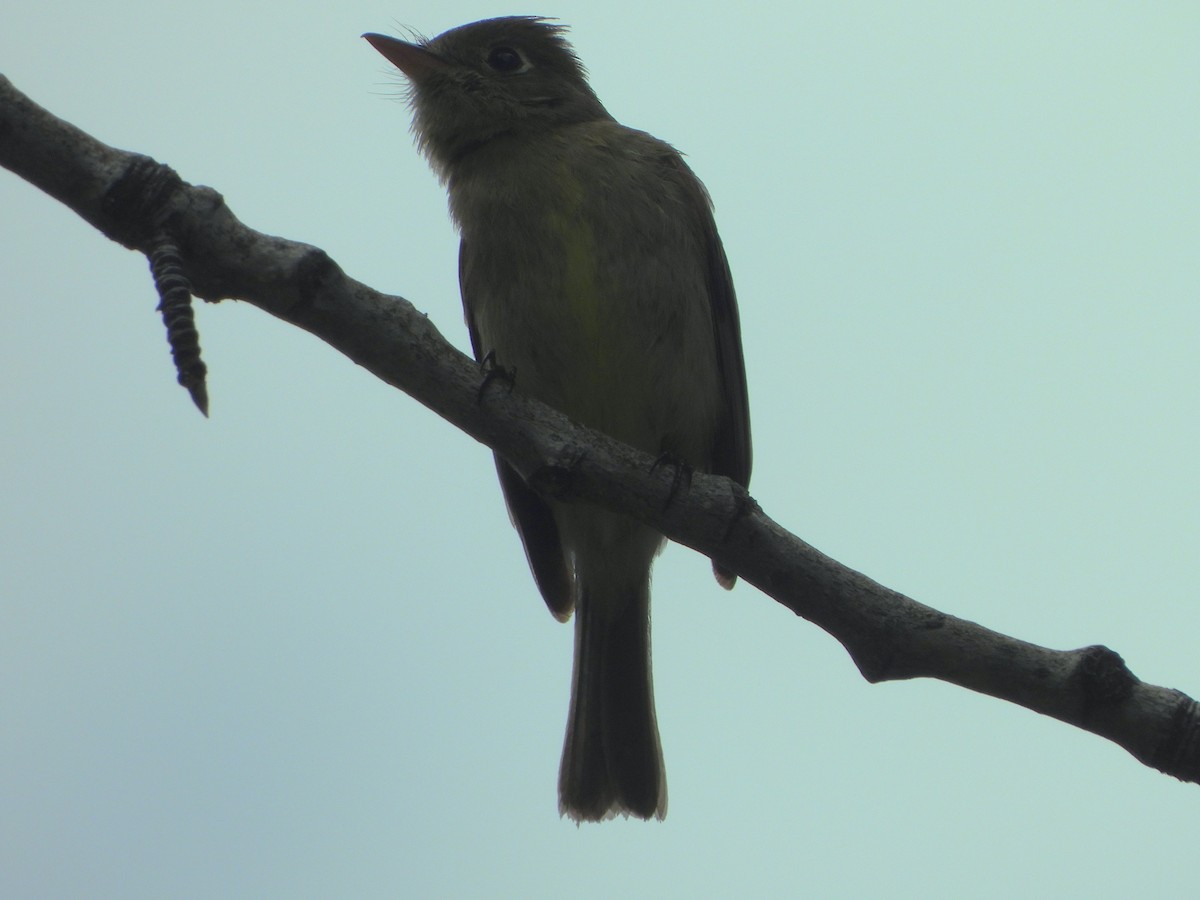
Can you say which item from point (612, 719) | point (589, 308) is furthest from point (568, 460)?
point (612, 719)

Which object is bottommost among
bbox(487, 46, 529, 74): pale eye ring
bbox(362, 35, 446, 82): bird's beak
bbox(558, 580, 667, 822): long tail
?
bbox(558, 580, 667, 822): long tail

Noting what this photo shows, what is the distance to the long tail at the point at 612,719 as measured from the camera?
17.6 ft

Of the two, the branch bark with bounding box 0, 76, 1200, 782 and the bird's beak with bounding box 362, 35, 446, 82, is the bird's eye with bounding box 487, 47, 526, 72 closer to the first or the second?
the bird's beak with bounding box 362, 35, 446, 82

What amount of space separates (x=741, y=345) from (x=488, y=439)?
2678 mm

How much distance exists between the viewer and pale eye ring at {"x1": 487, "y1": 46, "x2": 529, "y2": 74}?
6.00 meters

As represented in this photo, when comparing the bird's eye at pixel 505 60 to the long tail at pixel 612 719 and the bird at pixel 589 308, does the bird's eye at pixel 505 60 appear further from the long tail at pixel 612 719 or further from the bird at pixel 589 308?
the long tail at pixel 612 719

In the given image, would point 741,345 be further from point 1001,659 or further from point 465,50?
point 1001,659

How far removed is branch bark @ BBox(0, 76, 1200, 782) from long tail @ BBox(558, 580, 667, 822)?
2.31 metres

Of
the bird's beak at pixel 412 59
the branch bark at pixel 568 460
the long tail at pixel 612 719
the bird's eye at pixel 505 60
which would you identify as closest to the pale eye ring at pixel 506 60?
the bird's eye at pixel 505 60

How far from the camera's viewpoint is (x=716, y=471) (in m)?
5.46

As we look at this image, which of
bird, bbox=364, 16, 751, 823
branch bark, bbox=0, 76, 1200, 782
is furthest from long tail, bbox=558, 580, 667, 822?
branch bark, bbox=0, 76, 1200, 782

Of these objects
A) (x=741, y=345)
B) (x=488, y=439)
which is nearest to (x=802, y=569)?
(x=488, y=439)

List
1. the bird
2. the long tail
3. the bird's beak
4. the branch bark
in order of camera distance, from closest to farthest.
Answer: the branch bark → the bird → the long tail → the bird's beak

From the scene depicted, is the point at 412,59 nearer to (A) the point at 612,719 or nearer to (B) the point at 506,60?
(B) the point at 506,60
